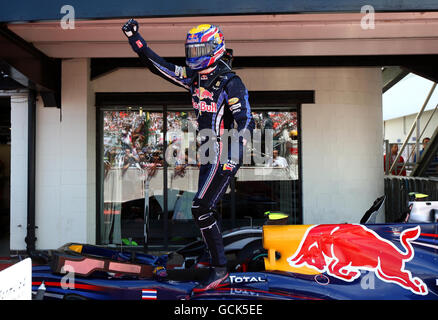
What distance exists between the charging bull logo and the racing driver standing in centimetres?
59

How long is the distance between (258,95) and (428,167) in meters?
4.67

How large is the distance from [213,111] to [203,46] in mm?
456

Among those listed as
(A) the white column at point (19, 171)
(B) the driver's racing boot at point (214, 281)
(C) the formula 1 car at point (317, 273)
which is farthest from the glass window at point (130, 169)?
(B) the driver's racing boot at point (214, 281)

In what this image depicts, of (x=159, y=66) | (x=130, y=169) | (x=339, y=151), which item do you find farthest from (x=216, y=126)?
(x=130, y=169)

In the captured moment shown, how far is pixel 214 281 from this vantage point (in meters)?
2.49

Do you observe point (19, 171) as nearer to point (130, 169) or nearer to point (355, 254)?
point (130, 169)

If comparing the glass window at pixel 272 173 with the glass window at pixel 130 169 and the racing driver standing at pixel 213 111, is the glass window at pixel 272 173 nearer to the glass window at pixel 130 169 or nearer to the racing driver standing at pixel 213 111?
the glass window at pixel 130 169

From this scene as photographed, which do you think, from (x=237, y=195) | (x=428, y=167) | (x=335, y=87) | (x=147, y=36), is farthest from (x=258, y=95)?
(x=428, y=167)

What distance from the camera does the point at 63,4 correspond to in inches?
134

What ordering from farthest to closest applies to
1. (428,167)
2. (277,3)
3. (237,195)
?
(428,167) < (237,195) < (277,3)

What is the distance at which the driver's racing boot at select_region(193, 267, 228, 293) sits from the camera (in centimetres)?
246

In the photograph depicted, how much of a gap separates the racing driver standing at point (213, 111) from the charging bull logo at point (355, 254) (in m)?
0.59

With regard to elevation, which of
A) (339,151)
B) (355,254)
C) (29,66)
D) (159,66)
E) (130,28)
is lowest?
(355,254)

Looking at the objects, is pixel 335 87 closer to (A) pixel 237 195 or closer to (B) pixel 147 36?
(A) pixel 237 195
